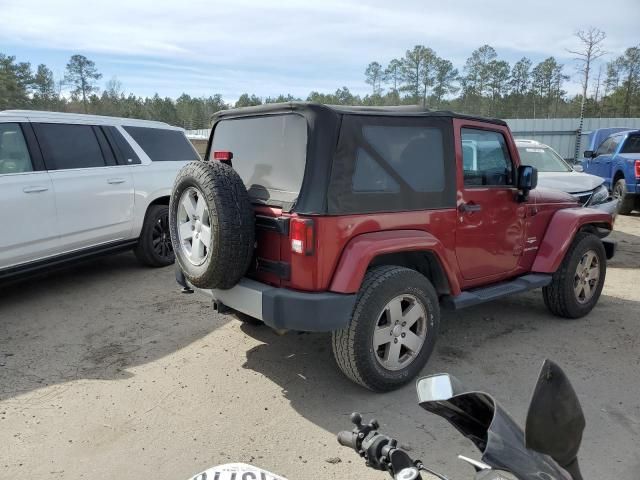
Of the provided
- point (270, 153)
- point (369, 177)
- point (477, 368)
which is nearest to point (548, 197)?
point (477, 368)

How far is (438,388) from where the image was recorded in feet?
4.09

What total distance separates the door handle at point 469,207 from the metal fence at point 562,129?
23.1 meters

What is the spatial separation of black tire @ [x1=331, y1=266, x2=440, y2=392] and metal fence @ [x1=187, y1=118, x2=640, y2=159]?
23.6m

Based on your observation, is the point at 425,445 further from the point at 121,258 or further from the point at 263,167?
the point at 121,258

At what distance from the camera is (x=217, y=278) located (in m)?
3.21

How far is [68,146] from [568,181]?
7007 mm

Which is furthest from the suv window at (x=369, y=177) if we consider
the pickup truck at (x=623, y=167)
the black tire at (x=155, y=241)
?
the pickup truck at (x=623, y=167)

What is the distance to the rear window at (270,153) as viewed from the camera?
3260 millimetres

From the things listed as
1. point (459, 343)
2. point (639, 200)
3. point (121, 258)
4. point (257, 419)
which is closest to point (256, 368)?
point (257, 419)

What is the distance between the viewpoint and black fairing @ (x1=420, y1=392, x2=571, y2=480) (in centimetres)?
111

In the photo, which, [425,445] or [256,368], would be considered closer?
[425,445]

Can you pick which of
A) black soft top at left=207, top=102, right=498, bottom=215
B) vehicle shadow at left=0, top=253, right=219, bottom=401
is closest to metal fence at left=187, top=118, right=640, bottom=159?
vehicle shadow at left=0, top=253, right=219, bottom=401

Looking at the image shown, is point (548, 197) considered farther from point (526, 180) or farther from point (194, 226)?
point (194, 226)

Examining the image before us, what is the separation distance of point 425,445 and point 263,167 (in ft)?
6.89
